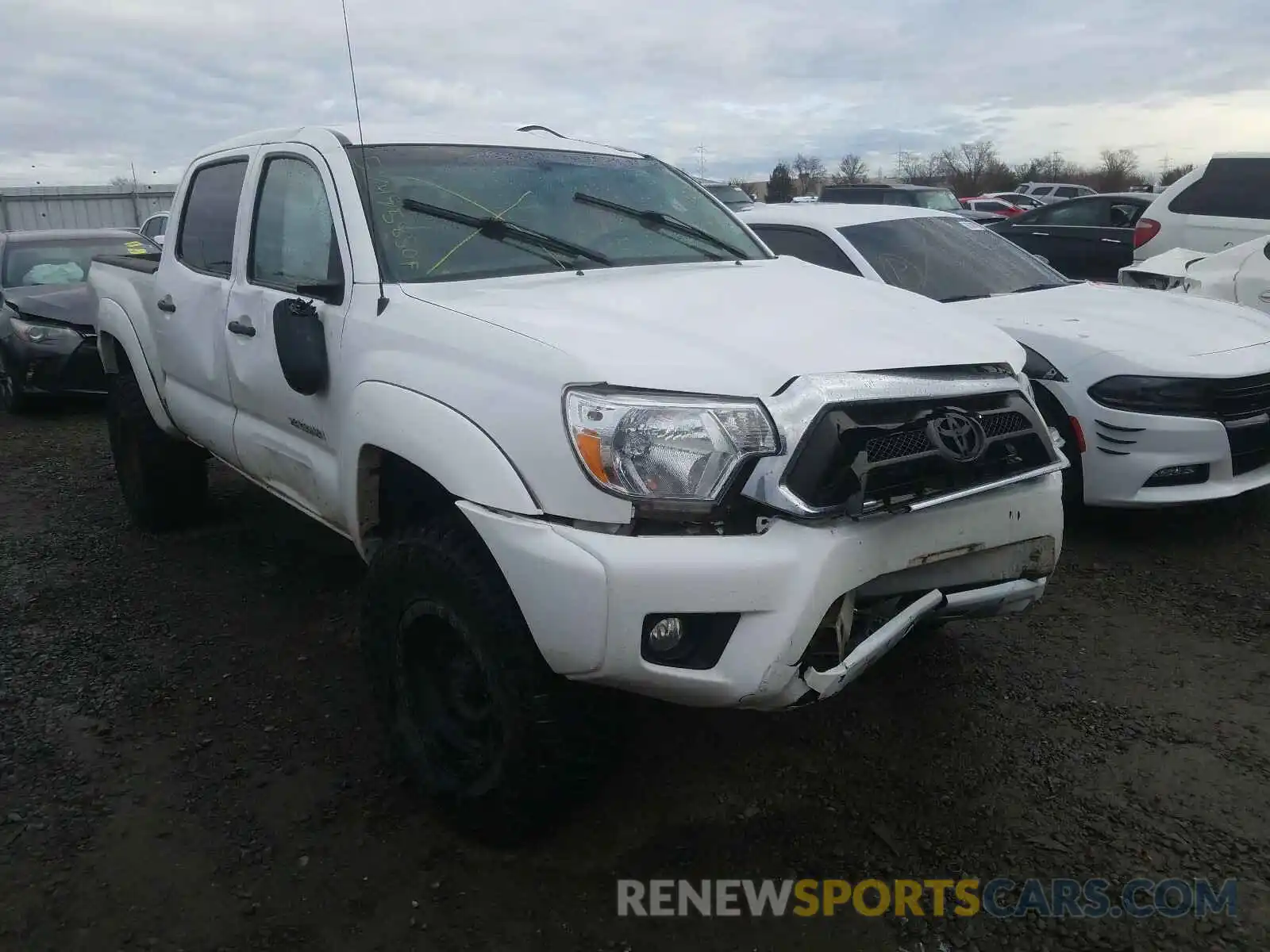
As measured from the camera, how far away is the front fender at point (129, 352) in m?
4.59

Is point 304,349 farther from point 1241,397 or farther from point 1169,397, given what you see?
point 1241,397

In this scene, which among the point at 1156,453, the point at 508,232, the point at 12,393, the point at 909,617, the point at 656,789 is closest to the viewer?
the point at 909,617

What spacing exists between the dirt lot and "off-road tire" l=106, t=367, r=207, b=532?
82 cm

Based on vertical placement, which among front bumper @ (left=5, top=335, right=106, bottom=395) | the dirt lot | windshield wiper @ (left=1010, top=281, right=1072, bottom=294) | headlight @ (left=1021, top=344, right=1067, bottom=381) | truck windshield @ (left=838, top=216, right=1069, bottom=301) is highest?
truck windshield @ (left=838, top=216, right=1069, bottom=301)

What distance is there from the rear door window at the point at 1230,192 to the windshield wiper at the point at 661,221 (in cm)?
637

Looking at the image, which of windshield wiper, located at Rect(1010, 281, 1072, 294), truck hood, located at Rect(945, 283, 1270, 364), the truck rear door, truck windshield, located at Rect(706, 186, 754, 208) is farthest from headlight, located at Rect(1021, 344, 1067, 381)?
truck windshield, located at Rect(706, 186, 754, 208)

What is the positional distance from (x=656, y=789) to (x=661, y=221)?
1935mm

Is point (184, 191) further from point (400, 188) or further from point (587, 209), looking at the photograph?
point (587, 209)

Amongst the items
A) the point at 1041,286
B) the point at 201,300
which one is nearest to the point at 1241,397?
the point at 1041,286

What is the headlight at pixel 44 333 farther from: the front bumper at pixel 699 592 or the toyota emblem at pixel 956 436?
the toyota emblem at pixel 956 436

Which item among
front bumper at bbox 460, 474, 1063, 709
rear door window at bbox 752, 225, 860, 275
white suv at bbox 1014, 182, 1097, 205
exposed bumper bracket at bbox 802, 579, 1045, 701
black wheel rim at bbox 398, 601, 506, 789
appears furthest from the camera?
white suv at bbox 1014, 182, 1097, 205

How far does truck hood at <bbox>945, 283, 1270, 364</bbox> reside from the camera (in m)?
4.51

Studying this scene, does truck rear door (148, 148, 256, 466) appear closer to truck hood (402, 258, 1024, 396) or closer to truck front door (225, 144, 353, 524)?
truck front door (225, 144, 353, 524)

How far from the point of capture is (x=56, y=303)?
864 centimetres
